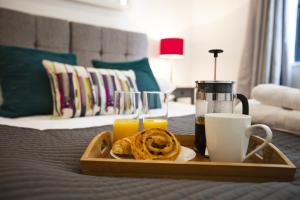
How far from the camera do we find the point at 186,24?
10.3ft

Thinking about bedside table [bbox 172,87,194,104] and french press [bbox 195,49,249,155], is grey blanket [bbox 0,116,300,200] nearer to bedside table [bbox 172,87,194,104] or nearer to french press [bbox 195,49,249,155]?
french press [bbox 195,49,249,155]

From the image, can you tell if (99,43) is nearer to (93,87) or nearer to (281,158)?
(93,87)

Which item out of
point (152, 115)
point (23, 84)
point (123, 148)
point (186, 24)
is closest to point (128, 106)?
point (152, 115)

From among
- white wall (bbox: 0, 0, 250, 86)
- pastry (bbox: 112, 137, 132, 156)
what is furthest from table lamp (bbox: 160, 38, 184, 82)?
pastry (bbox: 112, 137, 132, 156)

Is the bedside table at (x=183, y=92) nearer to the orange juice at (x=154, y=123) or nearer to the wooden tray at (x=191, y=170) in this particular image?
the orange juice at (x=154, y=123)

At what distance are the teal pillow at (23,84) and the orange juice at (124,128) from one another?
33.0 inches

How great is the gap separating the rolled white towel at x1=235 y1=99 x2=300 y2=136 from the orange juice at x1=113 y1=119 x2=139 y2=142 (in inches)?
23.7

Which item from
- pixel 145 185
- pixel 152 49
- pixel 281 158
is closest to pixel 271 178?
pixel 281 158

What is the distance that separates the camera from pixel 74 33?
202 centimetres

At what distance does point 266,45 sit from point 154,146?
210cm

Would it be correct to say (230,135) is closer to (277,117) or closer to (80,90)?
(277,117)

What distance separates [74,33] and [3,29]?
1.69ft

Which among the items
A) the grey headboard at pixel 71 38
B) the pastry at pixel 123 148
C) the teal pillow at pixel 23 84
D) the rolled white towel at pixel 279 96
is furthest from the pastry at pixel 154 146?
the grey headboard at pixel 71 38

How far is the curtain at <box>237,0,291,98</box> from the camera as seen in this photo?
2.21m
